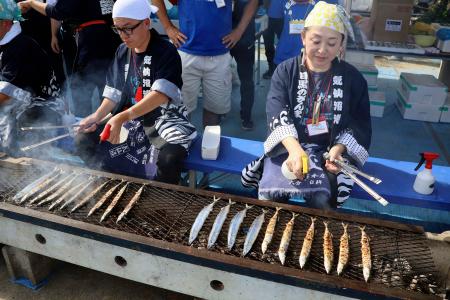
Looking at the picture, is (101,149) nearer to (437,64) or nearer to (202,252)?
(202,252)

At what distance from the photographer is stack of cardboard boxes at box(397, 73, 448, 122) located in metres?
6.40

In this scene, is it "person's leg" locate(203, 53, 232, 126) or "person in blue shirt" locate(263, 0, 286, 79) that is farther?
"person in blue shirt" locate(263, 0, 286, 79)

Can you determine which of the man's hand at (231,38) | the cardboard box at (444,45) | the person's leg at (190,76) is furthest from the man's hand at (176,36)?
the cardboard box at (444,45)

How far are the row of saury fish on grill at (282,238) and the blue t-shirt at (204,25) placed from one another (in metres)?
2.57

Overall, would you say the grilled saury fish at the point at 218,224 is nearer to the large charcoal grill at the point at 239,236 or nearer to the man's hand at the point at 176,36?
the large charcoal grill at the point at 239,236

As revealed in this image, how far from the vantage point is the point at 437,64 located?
984 cm

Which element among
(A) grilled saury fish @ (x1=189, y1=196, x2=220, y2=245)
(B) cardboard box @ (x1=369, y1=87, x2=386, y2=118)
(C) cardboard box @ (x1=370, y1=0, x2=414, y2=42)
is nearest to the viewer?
(A) grilled saury fish @ (x1=189, y1=196, x2=220, y2=245)

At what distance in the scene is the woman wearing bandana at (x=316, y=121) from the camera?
10.3ft

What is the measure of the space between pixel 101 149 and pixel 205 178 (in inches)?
49.2

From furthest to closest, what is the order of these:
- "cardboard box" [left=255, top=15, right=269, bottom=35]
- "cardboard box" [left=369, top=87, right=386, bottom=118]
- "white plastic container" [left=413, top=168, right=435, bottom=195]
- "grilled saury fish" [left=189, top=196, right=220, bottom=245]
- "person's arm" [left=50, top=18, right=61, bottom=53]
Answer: "cardboard box" [left=255, top=15, right=269, bottom=35] < "cardboard box" [left=369, top=87, right=386, bottom=118] < "person's arm" [left=50, top=18, right=61, bottom=53] < "white plastic container" [left=413, top=168, right=435, bottom=195] < "grilled saury fish" [left=189, top=196, right=220, bottom=245]

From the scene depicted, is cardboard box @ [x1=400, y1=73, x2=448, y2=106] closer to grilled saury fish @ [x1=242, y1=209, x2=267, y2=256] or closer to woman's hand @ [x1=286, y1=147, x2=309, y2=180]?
woman's hand @ [x1=286, y1=147, x2=309, y2=180]

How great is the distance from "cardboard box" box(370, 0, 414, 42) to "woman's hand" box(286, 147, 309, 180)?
162 inches

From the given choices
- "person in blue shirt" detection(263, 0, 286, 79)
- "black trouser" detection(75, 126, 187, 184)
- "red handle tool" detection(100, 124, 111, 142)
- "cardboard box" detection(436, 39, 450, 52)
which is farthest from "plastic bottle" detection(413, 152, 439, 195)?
"person in blue shirt" detection(263, 0, 286, 79)

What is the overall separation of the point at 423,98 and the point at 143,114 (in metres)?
5.04
